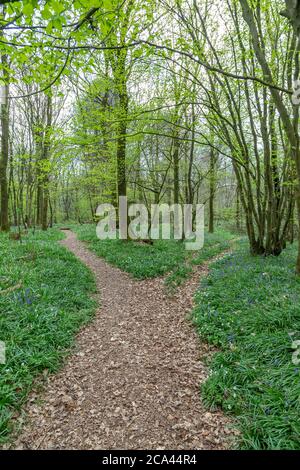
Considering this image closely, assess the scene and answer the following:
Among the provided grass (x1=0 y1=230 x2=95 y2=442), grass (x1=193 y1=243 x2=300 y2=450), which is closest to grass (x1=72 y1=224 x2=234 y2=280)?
grass (x1=0 y1=230 x2=95 y2=442)

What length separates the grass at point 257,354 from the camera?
260 cm

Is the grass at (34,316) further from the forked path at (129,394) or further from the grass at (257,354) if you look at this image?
the grass at (257,354)

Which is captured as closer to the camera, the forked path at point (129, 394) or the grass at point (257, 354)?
the grass at point (257, 354)

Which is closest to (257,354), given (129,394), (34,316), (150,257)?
(129,394)

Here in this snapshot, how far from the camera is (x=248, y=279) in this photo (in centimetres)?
629

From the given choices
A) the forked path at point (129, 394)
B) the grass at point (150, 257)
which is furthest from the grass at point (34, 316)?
the grass at point (150, 257)

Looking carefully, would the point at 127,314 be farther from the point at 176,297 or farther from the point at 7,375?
the point at 7,375

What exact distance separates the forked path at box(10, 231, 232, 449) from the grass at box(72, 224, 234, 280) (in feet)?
8.37

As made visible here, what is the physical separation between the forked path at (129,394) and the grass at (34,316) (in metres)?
0.25

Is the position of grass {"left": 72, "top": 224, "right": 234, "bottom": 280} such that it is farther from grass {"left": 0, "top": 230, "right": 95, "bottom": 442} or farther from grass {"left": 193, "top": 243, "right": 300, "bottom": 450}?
grass {"left": 193, "top": 243, "right": 300, "bottom": 450}

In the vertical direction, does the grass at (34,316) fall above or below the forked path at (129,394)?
above

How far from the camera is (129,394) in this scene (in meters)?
3.35
